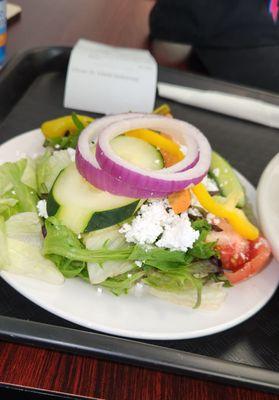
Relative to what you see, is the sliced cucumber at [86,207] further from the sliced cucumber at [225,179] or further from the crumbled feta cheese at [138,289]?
the sliced cucumber at [225,179]

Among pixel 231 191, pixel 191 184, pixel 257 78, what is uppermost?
pixel 191 184

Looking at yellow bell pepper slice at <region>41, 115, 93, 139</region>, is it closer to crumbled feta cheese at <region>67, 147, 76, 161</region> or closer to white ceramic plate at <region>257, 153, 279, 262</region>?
crumbled feta cheese at <region>67, 147, 76, 161</region>

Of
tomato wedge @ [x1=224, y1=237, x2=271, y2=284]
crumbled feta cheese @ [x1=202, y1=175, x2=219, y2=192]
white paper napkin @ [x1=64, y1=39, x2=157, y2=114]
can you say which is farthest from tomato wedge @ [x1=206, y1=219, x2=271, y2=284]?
white paper napkin @ [x1=64, y1=39, x2=157, y2=114]

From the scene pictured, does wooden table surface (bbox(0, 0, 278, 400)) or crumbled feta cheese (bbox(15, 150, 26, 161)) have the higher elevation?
crumbled feta cheese (bbox(15, 150, 26, 161))

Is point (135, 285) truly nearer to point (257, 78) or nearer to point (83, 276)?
point (83, 276)

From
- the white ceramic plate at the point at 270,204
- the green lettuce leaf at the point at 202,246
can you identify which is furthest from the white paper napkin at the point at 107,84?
the green lettuce leaf at the point at 202,246

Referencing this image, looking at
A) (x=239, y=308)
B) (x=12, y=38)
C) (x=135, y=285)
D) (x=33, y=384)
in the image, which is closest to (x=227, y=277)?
(x=239, y=308)
